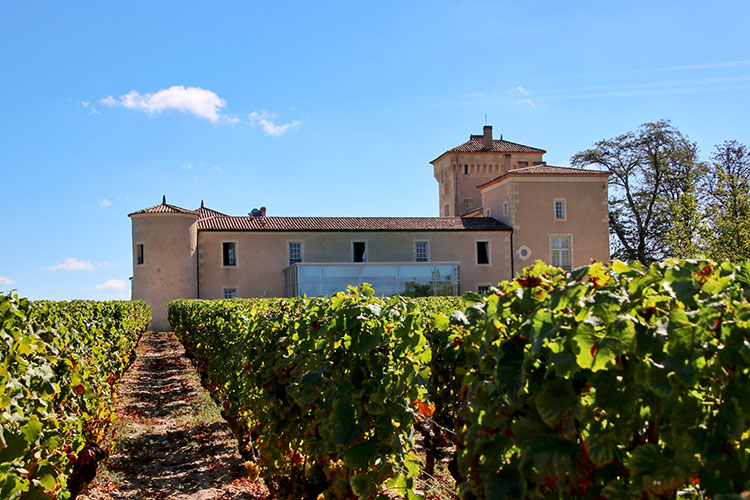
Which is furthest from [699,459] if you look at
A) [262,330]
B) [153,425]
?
[153,425]

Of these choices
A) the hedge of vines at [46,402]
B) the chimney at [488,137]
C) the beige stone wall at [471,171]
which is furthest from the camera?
the chimney at [488,137]

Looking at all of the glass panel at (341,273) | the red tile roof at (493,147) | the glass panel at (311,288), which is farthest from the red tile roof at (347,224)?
the red tile roof at (493,147)

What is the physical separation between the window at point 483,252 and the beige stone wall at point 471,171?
11947mm

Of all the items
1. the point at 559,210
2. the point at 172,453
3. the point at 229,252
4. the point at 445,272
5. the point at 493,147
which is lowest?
the point at 172,453

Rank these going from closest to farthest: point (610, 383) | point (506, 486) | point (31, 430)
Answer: point (610, 383) → point (506, 486) → point (31, 430)

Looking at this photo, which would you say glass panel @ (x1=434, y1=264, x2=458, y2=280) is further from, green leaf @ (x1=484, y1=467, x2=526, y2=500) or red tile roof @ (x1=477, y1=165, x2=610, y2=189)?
green leaf @ (x1=484, y1=467, x2=526, y2=500)

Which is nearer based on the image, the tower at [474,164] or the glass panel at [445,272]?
the glass panel at [445,272]

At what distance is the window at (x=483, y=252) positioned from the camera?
3566cm

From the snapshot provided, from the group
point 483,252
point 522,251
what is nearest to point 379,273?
point 483,252

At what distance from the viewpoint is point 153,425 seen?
9.12m

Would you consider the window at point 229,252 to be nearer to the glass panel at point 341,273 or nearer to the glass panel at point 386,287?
the glass panel at point 341,273

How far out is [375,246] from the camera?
35.6 m

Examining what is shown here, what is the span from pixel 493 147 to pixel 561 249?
1463 centimetres

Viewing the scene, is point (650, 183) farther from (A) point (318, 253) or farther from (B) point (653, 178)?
(A) point (318, 253)
